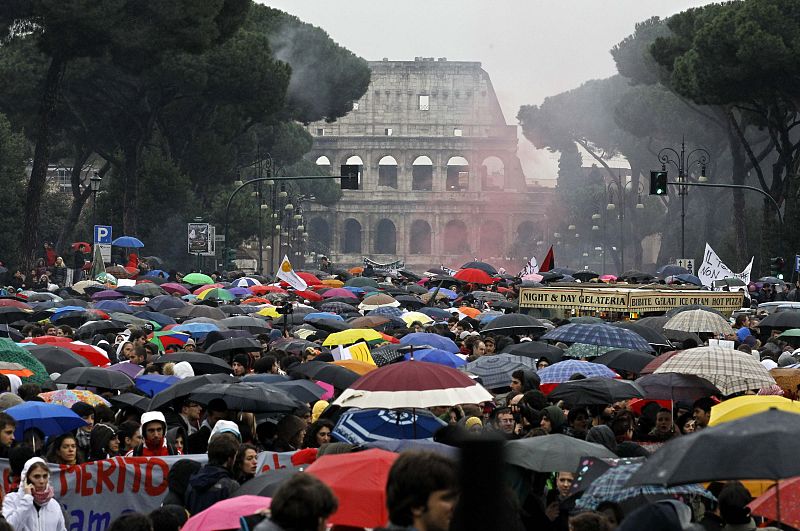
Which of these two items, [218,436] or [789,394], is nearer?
[218,436]

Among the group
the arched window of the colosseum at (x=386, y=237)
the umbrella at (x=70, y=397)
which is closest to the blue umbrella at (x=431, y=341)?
the umbrella at (x=70, y=397)

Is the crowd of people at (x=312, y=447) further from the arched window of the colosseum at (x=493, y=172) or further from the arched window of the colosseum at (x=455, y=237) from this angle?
the arched window of the colosseum at (x=493, y=172)

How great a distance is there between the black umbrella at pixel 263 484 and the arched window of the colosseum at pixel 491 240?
4058 inches

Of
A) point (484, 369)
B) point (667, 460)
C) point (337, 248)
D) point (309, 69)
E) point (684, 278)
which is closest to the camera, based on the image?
point (667, 460)

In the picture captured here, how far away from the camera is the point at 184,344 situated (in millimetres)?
16375

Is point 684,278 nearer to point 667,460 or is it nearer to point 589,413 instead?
point 589,413

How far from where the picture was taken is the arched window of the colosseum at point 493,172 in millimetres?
120438

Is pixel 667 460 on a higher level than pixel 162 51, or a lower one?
lower

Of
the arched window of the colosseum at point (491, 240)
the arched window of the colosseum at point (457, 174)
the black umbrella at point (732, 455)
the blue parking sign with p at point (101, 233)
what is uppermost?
the arched window of the colosseum at point (457, 174)

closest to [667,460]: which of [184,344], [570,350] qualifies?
[570,350]

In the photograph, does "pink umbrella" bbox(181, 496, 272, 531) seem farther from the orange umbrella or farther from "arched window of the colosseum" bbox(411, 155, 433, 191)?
"arched window of the colosseum" bbox(411, 155, 433, 191)

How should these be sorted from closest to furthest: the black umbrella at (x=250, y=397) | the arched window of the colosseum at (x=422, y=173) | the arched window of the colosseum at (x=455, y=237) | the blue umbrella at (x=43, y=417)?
the blue umbrella at (x=43, y=417), the black umbrella at (x=250, y=397), the arched window of the colosseum at (x=455, y=237), the arched window of the colosseum at (x=422, y=173)

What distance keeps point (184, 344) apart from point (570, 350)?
13.2ft

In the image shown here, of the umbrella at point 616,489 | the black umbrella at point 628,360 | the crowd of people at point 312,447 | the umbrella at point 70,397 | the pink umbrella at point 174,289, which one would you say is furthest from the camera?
the pink umbrella at point 174,289
